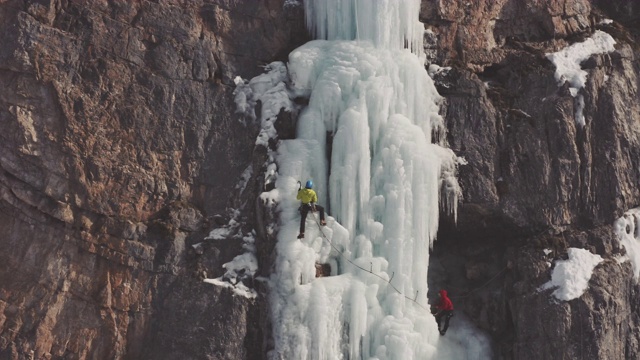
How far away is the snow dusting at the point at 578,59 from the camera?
22562 millimetres

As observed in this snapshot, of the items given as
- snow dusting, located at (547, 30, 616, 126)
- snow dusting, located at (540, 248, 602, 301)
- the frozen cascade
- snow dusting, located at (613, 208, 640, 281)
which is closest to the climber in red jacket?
the frozen cascade

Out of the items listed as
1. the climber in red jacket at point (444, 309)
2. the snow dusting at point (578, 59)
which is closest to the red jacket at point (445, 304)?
the climber in red jacket at point (444, 309)

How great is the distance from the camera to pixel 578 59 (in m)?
23.1

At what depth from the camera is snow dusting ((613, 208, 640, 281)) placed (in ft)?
71.7

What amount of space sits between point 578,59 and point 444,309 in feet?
24.2

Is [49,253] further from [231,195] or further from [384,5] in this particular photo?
[384,5]

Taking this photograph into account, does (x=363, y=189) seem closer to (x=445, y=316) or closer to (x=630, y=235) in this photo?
(x=445, y=316)

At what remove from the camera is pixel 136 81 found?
68.1ft

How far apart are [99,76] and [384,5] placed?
6860 millimetres

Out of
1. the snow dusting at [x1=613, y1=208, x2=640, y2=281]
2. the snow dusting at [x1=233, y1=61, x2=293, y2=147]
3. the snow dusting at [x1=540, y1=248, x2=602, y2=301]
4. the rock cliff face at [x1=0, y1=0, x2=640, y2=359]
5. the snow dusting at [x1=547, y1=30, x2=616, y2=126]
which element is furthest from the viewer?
the snow dusting at [x1=547, y1=30, x2=616, y2=126]

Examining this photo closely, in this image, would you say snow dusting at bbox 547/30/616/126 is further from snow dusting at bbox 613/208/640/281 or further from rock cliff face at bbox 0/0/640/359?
snow dusting at bbox 613/208/640/281

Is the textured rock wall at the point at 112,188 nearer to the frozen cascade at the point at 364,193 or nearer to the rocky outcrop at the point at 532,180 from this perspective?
the frozen cascade at the point at 364,193

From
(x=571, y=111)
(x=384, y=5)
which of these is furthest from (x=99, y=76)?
(x=571, y=111)

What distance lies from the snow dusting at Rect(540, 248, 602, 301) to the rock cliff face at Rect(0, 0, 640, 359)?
0.69 feet
